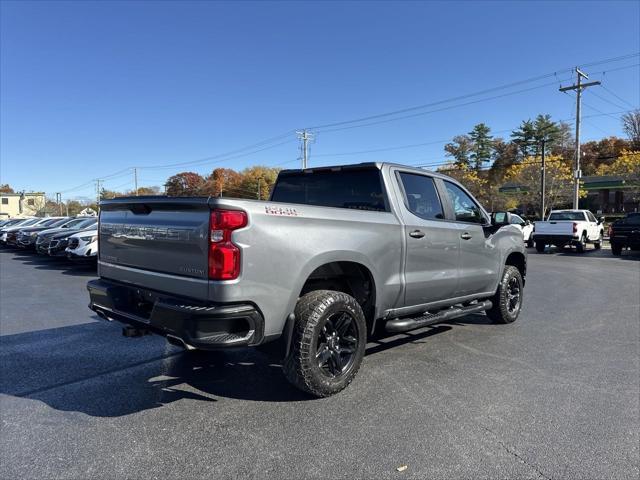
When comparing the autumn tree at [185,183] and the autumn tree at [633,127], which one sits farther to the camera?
the autumn tree at [185,183]

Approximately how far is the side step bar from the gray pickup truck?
0.01 m

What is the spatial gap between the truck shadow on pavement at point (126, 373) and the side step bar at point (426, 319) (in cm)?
55

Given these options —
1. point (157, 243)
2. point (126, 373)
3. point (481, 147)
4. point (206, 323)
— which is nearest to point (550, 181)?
point (481, 147)

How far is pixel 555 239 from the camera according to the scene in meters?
19.8

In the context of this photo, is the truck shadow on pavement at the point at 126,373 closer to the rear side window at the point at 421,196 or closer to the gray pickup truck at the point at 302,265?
the gray pickup truck at the point at 302,265

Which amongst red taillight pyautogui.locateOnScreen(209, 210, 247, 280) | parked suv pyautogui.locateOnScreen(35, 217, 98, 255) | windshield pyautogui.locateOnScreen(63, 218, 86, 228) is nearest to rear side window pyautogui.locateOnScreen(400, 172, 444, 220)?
red taillight pyautogui.locateOnScreen(209, 210, 247, 280)

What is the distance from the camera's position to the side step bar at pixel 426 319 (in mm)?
4383

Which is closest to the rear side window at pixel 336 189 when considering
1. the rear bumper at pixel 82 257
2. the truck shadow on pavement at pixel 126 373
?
the truck shadow on pavement at pixel 126 373

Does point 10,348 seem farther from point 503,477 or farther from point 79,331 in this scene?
point 503,477

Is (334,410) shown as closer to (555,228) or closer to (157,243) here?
(157,243)

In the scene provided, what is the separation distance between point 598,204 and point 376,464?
6501 centimetres

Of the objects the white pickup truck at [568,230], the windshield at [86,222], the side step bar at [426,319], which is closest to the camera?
the side step bar at [426,319]

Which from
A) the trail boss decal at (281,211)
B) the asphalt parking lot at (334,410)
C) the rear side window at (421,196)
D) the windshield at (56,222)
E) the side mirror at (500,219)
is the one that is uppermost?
the rear side window at (421,196)

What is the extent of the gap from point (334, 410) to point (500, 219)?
3747mm
